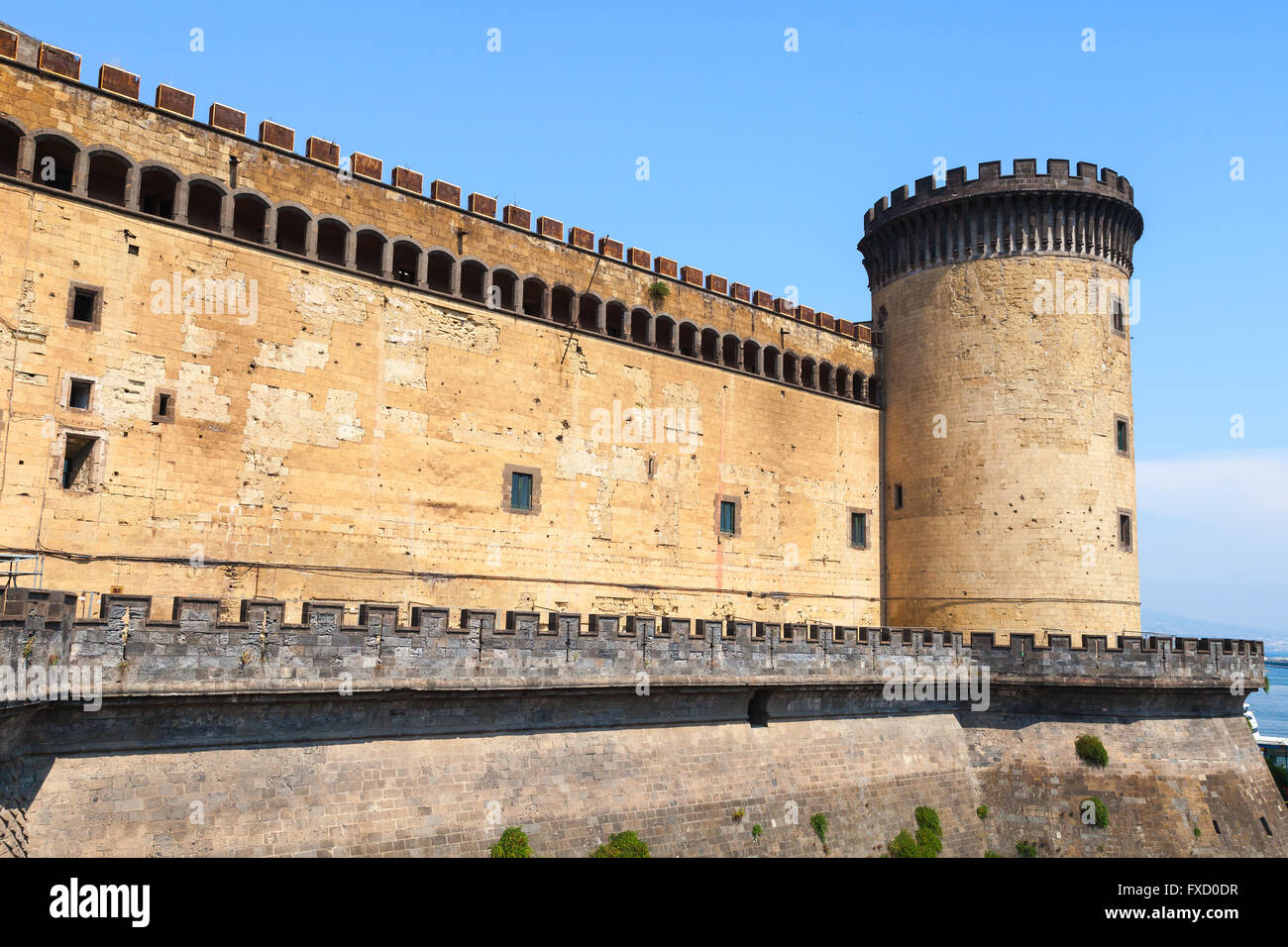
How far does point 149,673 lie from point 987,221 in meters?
27.2

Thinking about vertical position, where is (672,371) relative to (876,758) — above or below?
above

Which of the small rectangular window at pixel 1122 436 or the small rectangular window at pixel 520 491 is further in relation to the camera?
the small rectangular window at pixel 1122 436

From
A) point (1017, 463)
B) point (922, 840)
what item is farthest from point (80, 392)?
point (1017, 463)

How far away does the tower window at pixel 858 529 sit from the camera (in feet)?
108

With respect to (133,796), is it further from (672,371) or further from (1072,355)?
(1072,355)

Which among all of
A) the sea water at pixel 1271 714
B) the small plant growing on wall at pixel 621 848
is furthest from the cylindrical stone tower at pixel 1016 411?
the sea water at pixel 1271 714

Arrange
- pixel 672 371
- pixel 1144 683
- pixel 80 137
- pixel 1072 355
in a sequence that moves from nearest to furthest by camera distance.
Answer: pixel 80 137 < pixel 1144 683 < pixel 672 371 < pixel 1072 355

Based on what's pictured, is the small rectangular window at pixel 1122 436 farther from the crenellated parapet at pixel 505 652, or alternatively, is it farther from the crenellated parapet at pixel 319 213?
the crenellated parapet at pixel 319 213

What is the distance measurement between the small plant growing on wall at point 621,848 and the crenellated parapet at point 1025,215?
21.7 m

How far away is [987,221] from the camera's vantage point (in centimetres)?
3216

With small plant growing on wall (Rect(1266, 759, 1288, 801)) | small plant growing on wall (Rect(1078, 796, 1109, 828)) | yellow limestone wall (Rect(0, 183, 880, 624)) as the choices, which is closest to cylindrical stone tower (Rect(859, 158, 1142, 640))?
yellow limestone wall (Rect(0, 183, 880, 624))

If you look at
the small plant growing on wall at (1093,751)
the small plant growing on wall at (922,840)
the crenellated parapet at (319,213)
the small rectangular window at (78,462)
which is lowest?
the small plant growing on wall at (922,840)

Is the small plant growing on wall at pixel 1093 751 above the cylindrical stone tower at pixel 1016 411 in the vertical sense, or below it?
below
